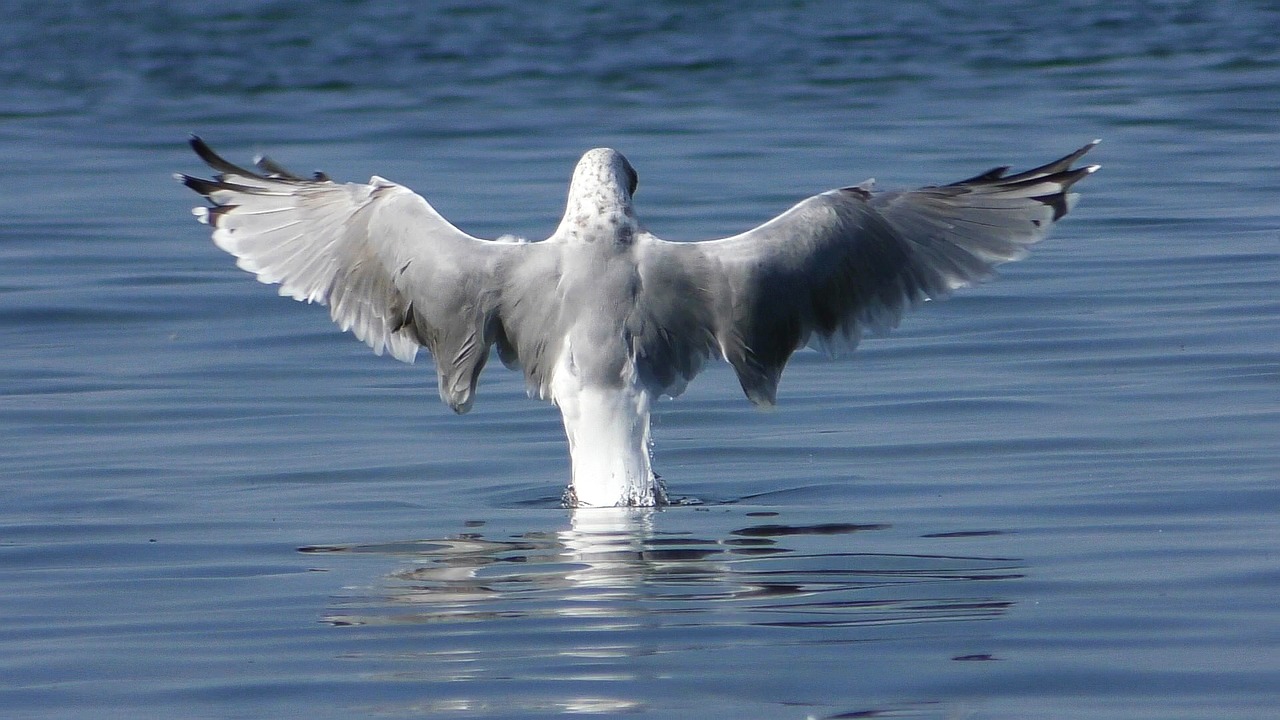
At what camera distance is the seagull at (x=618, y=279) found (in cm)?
866

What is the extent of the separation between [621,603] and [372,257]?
2.96m

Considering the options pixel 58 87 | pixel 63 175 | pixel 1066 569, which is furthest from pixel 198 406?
pixel 58 87

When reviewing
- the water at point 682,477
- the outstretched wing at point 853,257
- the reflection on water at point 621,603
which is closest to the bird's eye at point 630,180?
the outstretched wing at point 853,257

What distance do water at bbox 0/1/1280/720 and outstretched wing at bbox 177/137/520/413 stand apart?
0.61m

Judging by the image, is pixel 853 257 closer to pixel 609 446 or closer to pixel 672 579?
pixel 609 446

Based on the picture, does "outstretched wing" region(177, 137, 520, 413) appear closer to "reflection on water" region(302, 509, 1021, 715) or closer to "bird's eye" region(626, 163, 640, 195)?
"bird's eye" region(626, 163, 640, 195)

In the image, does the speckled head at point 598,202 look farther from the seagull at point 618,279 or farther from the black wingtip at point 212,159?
the black wingtip at point 212,159

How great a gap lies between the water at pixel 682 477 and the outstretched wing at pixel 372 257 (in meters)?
0.61

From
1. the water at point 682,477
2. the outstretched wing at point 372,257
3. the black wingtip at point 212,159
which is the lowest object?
the water at point 682,477

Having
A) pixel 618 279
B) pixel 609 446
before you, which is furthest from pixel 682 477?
pixel 618 279

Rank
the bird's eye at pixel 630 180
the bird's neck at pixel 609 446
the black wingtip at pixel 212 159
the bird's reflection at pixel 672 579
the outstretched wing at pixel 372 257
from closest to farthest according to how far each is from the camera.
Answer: the bird's reflection at pixel 672 579, the bird's neck at pixel 609 446, the outstretched wing at pixel 372 257, the bird's eye at pixel 630 180, the black wingtip at pixel 212 159

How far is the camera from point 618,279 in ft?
28.5

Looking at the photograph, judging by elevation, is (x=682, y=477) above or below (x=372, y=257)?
below

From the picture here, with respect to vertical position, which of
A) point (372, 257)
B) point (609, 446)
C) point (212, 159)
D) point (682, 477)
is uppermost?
point (212, 159)
